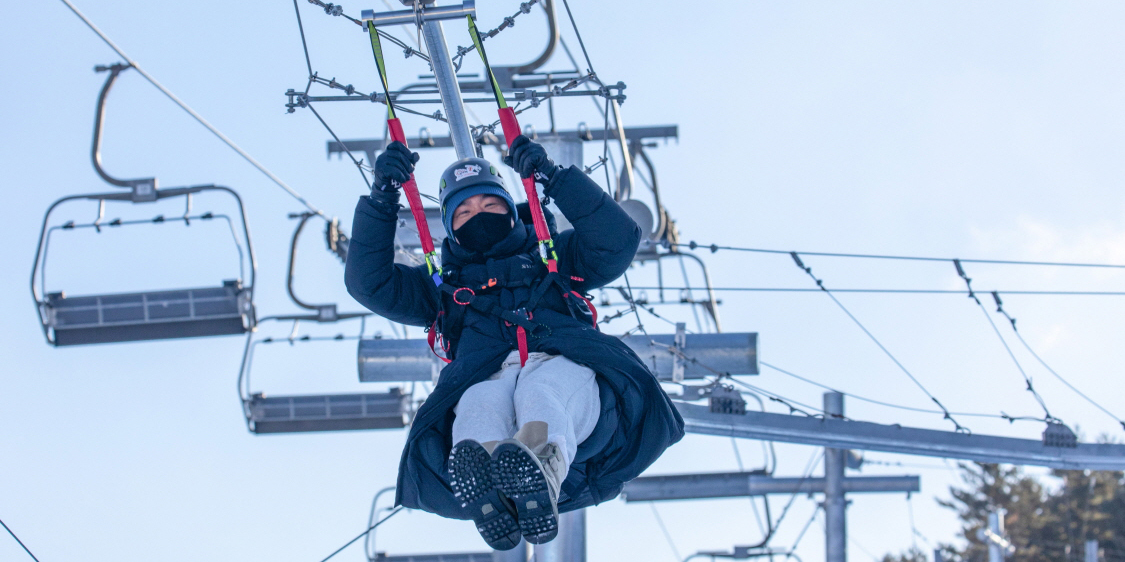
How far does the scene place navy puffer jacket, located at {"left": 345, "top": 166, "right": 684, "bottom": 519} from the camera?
468cm

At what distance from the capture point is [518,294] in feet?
16.3

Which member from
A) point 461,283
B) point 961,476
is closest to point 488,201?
point 461,283

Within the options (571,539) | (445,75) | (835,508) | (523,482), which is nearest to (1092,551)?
(835,508)

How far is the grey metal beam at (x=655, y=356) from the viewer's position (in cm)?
948

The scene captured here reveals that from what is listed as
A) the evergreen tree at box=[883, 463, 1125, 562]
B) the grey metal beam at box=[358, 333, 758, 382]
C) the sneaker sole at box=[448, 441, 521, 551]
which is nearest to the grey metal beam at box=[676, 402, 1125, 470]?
the grey metal beam at box=[358, 333, 758, 382]

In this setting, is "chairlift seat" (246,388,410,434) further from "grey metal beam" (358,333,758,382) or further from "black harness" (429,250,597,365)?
"black harness" (429,250,597,365)

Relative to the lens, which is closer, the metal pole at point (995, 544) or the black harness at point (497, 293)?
the black harness at point (497, 293)

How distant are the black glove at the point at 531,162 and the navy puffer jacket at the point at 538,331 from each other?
41 millimetres

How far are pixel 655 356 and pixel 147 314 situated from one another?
3903 millimetres

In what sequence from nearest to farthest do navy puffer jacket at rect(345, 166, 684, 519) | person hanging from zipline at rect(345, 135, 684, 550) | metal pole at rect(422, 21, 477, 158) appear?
person hanging from zipline at rect(345, 135, 684, 550) → navy puffer jacket at rect(345, 166, 684, 519) → metal pole at rect(422, 21, 477, 158)

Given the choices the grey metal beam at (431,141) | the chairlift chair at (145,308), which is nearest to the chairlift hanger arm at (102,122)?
the chairlift chair at (145,308)

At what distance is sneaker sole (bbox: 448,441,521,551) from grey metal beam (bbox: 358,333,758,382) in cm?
505

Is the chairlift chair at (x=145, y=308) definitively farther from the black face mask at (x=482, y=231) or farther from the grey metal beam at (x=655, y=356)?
the black face mask at (x=482, y=231)

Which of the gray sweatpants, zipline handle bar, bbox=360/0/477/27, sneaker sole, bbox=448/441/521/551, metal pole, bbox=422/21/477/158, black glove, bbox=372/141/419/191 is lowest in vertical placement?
sneaker sole, bbox=448/441/521/551
